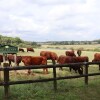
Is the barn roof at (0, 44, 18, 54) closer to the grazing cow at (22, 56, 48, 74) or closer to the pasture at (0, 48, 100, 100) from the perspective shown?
the pasture at (0, 48, 100, 100)

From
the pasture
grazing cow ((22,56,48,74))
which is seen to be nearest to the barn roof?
the pasture

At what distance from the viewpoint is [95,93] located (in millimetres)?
13984

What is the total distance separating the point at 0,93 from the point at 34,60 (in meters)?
9.38

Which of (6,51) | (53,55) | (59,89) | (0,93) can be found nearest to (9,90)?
(0,93)

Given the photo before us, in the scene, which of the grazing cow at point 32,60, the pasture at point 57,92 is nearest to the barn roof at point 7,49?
the pasture at point 57,92

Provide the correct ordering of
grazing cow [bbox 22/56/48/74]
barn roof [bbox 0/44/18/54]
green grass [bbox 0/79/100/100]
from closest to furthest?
1. green grass [bbox 0/79/100/100]
2. barn roof [bbox 0/44/18/54]
3. grazing cow [bbox 22/56/48/74]

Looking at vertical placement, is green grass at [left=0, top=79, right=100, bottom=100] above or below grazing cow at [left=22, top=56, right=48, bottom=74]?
below

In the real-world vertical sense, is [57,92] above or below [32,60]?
below

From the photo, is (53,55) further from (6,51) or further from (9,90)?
(9,90)

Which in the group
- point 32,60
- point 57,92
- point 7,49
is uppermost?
point 7,49

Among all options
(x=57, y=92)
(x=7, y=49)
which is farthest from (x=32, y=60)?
(x=57, y=92)

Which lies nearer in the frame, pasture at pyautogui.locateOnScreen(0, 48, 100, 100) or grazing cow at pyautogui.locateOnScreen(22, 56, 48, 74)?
pasture at pyautogui.locateOnScreen(0, 48, 100, 100)

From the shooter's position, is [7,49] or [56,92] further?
[7,49]

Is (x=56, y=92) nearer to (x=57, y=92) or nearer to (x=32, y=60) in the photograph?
(x=57, y=92)
